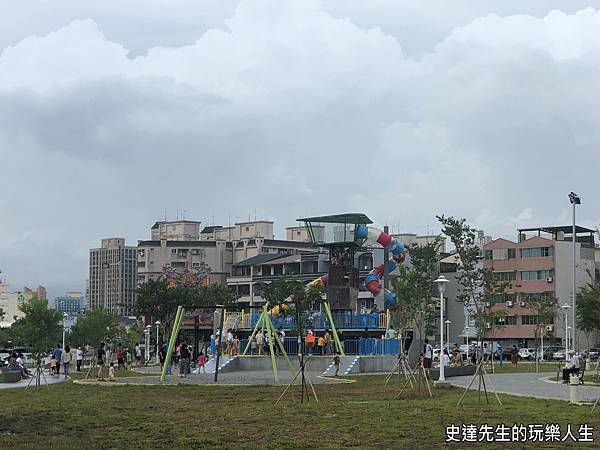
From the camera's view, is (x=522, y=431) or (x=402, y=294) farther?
(x=402, y=294)

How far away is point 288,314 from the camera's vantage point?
210ft

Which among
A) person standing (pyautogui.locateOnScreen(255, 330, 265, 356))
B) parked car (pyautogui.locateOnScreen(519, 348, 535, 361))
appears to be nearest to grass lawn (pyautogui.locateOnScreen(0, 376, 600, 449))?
person standing (pyautogui.locateOnScreen(255, 330, 265, 356))

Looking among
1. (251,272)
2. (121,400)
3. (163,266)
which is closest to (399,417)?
(121,400)

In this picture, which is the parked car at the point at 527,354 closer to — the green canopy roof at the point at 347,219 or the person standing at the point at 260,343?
the green canopy roof at the point at 347,219

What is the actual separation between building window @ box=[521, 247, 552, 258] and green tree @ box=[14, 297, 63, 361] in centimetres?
7700

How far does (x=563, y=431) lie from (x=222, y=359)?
1333 inches

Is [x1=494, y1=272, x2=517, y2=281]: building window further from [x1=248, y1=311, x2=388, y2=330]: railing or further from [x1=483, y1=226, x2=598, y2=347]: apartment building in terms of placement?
[x1=248, y1=311, x2=388, y2=330]: railing

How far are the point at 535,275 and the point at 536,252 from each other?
262 centimetres

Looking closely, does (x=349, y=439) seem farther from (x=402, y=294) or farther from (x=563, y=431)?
(x=402, y=294)

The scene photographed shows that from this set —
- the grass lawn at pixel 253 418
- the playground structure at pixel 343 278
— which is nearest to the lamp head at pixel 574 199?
the playground structure at pixel 343 278

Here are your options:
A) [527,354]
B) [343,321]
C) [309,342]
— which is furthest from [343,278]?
[527,354]

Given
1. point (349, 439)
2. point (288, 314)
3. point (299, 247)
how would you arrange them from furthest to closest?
point (299, 247) < point (288, 314) < point (349, 439)

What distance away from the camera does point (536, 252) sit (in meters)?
110

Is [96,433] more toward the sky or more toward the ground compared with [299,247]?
more toward the ground
